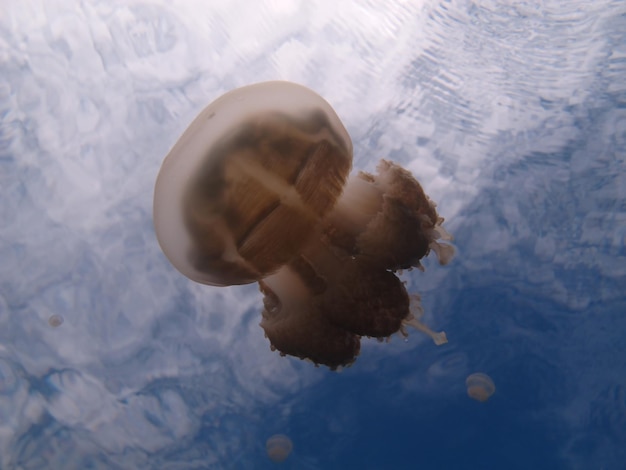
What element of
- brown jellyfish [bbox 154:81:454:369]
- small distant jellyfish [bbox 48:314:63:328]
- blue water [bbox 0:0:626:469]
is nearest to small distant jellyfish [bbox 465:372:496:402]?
blue water [bbox 0:0:626:469]

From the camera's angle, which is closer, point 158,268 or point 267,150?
point 267,150

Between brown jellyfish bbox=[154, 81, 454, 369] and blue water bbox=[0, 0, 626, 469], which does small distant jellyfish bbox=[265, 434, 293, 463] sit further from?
brown jellyfish bbox=[154, 81, 454, 369]

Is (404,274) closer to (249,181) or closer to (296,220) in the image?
(296,220)

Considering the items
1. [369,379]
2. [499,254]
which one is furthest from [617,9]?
[369,379]

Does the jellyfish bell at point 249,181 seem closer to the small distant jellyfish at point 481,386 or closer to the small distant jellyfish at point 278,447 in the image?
the small distant jellyfish at point 481,386

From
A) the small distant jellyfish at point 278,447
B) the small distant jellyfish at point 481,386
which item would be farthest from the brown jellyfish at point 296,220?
the small distant jellyfish at point 278,447

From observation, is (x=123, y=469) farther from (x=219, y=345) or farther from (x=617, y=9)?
(x=617, y=9)

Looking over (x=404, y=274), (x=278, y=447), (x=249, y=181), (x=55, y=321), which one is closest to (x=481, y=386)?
(x=404, y=274)
